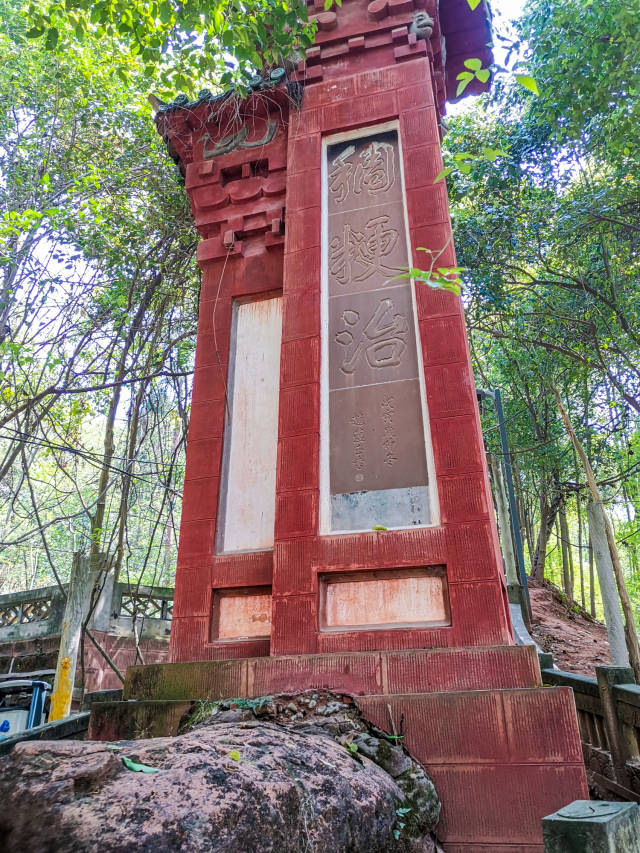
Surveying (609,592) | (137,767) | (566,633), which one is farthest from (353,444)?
(566,633)

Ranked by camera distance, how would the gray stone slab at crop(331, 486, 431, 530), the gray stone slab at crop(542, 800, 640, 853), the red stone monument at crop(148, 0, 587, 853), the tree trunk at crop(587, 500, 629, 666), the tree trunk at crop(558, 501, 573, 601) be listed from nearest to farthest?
1. the gray stone slab at crop(542, 800, 640, 853)
2. the red stone monument at crop(148, 0, 587, 853)
3. the gray stone slab at crop(331, 486, 431, 530)
4. the tree trunk at crop(587, 500, 629, 666)
5. the tree trunk at crop(558, 501, 573, 601)

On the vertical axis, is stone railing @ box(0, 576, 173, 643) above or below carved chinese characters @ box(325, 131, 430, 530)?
below

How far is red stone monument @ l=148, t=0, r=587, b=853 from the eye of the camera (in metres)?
3.38

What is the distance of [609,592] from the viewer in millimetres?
8789

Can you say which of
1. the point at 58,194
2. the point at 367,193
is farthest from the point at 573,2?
the point at 58,194

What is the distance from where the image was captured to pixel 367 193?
18.1 feet

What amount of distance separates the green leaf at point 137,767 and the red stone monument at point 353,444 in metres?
1.80

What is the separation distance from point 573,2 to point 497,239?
11.4 ft

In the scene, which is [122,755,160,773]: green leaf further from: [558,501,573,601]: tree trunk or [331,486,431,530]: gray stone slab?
[558,501,573,601]: tree trunk

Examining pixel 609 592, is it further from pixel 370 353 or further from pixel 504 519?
pixel 370 353

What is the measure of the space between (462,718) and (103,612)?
8662mm

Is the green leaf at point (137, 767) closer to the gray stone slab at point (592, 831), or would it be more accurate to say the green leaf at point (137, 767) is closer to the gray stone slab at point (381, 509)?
the gray stone slab at point (592, 831)

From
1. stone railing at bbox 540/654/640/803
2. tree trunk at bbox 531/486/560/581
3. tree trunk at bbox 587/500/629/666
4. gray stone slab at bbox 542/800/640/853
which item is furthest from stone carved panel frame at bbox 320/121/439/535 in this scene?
tree trunk at bbox 531/486/560/581

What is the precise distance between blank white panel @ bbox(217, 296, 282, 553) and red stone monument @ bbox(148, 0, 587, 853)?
2cm
